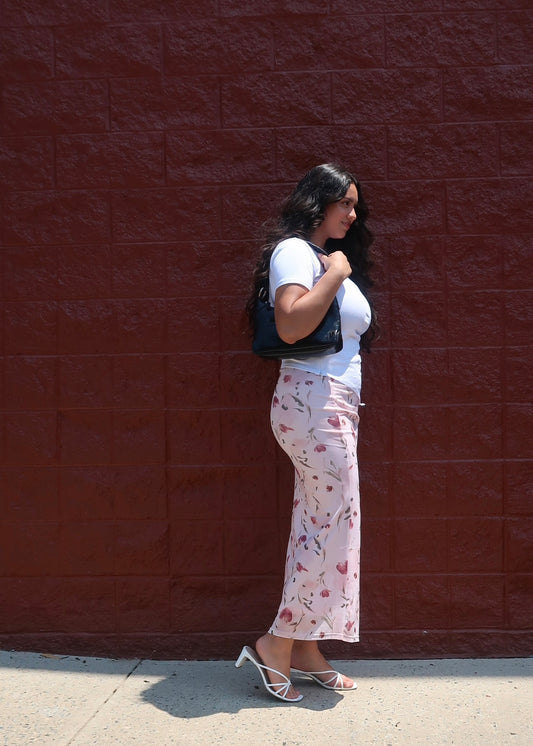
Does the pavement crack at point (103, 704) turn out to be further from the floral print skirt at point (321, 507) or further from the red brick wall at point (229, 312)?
the floral print skirt at point (321, 507)

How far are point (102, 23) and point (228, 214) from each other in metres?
0.97

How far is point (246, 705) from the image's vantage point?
3.12 metres

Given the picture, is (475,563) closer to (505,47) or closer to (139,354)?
(139,354)

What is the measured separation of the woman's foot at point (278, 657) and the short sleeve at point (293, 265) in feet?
4.20

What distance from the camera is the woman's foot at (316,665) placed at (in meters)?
3.27

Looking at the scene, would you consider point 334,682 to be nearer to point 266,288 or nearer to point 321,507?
point 321,507

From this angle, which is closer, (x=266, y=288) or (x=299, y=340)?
(x=299, y=340)

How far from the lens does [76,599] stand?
364 centimetres

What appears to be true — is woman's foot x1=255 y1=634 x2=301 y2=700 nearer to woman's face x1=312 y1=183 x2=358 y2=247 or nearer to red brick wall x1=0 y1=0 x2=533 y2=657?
red brick wall x1=0 y1=0 x2=533 y2=657

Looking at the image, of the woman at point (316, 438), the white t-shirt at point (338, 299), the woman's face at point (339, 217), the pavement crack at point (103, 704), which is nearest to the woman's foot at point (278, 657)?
the woman at point (316, 438)

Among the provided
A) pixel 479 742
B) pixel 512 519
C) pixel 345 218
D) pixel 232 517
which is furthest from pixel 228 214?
pixel 479 742

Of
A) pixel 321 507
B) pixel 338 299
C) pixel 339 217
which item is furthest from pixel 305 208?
pixel 321 507

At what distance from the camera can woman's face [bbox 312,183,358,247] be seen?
326 centimetres

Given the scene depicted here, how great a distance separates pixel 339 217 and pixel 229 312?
2.10 ft
